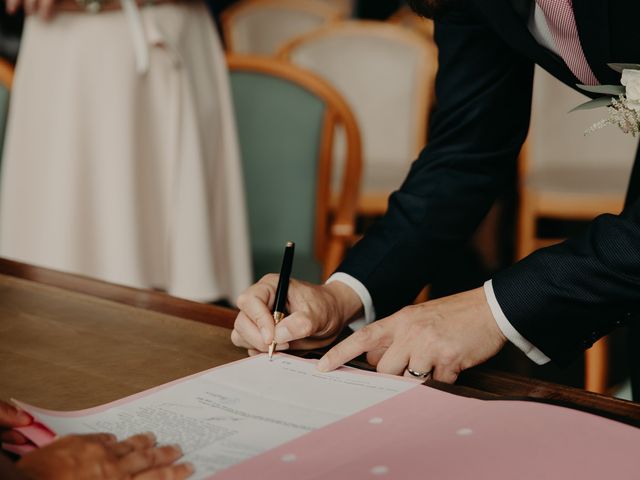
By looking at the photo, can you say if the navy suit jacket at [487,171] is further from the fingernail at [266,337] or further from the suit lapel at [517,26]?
the fingernail at [266,337]

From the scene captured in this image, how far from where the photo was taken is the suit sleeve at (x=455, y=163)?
128cm

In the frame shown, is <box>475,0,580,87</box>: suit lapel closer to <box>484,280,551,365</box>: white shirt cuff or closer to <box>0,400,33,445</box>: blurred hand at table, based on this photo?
<box>484,280,551,365</box>: white shirt cuff

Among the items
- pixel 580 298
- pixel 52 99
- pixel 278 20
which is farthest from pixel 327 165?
pixel 278 20

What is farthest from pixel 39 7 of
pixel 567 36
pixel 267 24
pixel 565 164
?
pixel 267 24

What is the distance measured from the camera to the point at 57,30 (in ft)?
7.03

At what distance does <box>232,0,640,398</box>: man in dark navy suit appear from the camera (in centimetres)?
101

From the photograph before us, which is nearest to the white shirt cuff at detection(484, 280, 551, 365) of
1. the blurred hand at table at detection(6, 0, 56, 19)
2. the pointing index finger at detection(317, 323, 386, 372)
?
the pointing index finger at detection(317, 323, 386, 372)

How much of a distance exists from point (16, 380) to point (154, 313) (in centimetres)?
24

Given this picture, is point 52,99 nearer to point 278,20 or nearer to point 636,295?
point 636,295

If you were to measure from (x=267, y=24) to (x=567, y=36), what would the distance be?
3719mm

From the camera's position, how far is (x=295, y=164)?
7.19 feet

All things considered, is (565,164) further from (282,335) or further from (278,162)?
(282,335)

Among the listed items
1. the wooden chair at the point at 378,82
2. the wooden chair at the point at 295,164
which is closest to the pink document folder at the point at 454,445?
the wooden chair at the point at 295,164

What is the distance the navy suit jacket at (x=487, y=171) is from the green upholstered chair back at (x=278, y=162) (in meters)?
0.80
